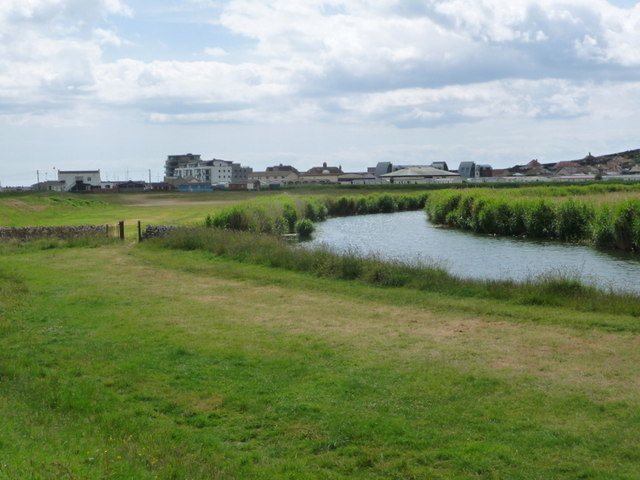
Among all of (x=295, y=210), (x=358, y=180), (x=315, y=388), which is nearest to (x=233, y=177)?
(x=358, y=180)

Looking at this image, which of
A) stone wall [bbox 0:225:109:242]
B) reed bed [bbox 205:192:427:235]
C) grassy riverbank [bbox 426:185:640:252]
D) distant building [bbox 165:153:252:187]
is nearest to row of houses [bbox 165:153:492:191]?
distant building [bbox 165:153:252:187]

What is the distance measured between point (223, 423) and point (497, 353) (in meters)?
5.03

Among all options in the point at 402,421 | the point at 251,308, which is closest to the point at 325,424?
the point at 402,421

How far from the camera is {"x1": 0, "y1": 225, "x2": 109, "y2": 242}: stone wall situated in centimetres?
3278

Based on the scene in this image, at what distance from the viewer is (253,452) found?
747 centimetres

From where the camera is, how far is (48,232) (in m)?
33.6

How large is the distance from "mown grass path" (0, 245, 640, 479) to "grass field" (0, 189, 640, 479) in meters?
0.03

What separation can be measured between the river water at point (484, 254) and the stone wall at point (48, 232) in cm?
1096

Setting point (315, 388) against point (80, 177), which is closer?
point (315, 388)

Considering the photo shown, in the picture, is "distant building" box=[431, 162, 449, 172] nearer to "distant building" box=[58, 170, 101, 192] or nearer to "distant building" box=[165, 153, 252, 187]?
"distant building" box=[165, 153, 252, 187]

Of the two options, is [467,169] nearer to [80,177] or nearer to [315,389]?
[80,177]

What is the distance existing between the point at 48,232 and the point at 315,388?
90.1ft

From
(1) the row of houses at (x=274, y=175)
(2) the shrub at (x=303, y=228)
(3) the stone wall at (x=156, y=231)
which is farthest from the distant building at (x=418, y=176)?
(3) the stone wall at (x=156, y=231)

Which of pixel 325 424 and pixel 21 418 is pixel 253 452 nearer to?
pixel 325 424
